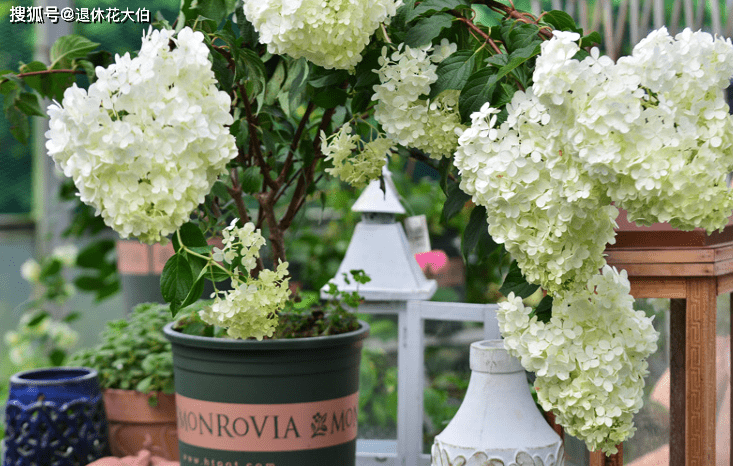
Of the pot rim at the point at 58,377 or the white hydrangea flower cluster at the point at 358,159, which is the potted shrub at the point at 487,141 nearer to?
the white hydrangea flower cluster at the point at 358,159

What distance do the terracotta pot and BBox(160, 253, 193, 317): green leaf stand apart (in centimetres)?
82

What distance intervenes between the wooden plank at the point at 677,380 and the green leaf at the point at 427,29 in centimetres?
51

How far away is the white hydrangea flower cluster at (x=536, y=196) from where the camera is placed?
664 millimetres

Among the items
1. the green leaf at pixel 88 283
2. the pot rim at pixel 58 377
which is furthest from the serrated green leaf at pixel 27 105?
the green leaf at pixel 88 283

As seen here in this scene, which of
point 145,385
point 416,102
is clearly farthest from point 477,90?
point 145,385

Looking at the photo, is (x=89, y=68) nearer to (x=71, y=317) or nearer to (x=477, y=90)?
(x=477, y=90)

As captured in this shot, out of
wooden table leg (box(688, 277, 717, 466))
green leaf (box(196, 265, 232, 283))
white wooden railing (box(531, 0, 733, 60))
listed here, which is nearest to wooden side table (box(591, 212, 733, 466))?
wooden table leg (box(688, 277, 717, 466))

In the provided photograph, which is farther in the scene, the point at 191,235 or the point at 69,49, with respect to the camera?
the point at 69,49

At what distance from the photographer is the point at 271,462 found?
110 centimetres

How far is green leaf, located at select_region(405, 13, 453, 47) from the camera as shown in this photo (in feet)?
2.79

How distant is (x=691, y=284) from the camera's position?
0.95 m

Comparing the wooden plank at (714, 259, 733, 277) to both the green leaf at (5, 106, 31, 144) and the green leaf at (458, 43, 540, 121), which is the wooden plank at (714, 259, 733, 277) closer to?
the green leaf at (458, 43, 540, 121)

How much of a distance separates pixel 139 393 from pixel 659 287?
1.11 m

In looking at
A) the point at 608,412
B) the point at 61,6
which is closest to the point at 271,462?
the point at 608,412
